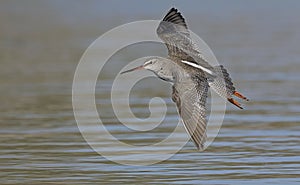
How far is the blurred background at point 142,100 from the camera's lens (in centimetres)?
1013

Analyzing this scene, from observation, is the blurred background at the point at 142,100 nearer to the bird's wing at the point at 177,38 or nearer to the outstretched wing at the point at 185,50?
the outstretched wing at the point at 185,50

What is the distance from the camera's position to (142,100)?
15.4m

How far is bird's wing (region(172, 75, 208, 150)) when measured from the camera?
9483mm

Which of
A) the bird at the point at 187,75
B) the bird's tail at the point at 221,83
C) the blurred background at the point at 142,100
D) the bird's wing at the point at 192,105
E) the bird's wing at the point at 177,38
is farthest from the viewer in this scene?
the bird's wing at the point at 177,38

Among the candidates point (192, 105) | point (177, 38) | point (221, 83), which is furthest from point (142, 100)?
point (192, 105)

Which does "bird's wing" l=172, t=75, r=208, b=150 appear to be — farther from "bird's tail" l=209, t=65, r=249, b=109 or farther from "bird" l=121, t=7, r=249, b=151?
"bird's tail" l=209, t=65, r=249, b=109

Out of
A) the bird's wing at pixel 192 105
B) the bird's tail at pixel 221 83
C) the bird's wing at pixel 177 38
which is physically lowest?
the bird's wing at pixel 192 105

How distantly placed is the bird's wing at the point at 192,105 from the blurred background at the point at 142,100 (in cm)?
50

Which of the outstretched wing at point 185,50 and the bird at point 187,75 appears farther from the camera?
the outstretched wing at point 185,50

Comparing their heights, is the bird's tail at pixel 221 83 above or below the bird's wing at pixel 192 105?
above

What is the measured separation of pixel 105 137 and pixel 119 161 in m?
1.64

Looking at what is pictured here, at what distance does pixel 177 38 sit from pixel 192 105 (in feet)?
3.83

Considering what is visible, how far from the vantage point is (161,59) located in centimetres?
1023

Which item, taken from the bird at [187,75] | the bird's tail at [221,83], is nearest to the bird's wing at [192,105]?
the bird at [187,75]
